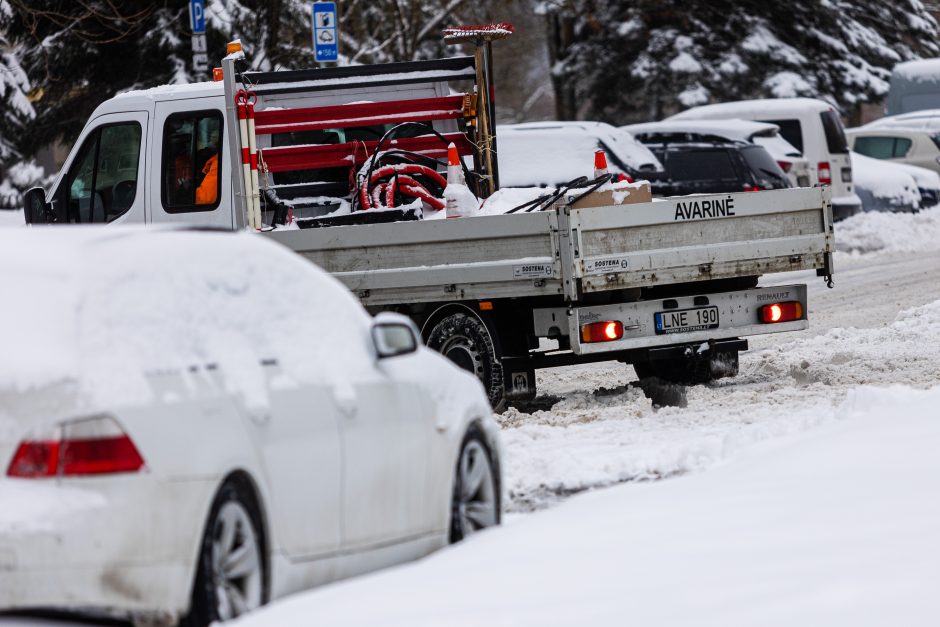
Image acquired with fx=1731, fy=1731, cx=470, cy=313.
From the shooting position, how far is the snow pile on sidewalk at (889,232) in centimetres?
2430

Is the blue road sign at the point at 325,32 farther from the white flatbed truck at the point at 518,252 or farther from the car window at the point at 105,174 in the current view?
the car window at the point at 105,174

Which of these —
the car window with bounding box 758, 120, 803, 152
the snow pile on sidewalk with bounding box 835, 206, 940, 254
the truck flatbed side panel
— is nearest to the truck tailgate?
the truck flatbed side panel

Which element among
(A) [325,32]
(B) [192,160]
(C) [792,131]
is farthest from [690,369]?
(C) [792,131]

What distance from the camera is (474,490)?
268 inches

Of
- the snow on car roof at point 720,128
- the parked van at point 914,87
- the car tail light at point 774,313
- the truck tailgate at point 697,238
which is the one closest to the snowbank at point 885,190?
the snow on car roof at point 720,128

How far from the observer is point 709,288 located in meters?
11.5

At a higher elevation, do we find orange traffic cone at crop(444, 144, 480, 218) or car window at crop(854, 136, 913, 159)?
car window at crop(854, 136, 913, 159)

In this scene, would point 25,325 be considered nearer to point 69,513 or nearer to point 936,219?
point 69,513

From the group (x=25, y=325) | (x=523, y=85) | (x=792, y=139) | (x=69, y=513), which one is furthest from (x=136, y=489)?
(x=523, y=85)

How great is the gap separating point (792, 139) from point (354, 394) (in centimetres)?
2092

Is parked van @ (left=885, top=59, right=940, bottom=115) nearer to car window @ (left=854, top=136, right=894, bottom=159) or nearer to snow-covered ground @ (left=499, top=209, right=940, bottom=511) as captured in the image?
car window @ (left=854, top=136, right=894, bottom=159)

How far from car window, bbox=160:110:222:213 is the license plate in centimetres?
346

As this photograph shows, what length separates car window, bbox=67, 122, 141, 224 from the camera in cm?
1257

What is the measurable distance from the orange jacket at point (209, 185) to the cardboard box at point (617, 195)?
8.57 feet
